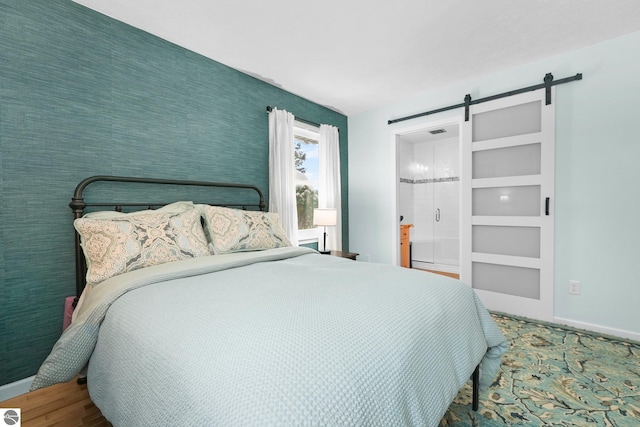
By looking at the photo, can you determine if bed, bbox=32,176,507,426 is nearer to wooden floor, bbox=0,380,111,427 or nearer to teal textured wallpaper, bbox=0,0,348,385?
teal textured wallpaper, bbox=0,0,348,385

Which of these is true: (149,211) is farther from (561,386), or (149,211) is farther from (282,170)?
(561,386)

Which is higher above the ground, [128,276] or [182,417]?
[128,276]

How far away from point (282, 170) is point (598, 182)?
2.94 metres

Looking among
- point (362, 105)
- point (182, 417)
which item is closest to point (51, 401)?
point (182, 417)

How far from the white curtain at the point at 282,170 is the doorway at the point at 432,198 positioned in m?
2.67

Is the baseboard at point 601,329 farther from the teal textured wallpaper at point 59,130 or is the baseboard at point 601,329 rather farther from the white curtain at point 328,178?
the teal textured wallpaper at point 59,130

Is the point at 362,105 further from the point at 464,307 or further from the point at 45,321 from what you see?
the point at 45,321

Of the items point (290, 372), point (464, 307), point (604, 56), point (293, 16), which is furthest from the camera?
point (604, 56)

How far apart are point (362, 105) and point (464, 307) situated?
10.5 ft

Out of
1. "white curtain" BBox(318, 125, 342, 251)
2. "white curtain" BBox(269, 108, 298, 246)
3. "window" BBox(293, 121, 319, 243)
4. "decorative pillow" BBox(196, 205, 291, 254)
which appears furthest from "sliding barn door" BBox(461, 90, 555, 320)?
"decorative pillow" BBox(196, 205, 291, 254)

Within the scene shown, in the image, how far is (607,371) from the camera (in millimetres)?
1906

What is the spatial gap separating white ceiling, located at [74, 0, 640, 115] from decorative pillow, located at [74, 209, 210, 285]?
1484 mm

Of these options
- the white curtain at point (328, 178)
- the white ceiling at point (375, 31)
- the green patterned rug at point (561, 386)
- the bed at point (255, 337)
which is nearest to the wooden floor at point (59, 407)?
the bed at point (255, 337)

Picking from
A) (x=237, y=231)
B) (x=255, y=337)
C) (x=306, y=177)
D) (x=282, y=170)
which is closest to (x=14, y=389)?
(x=237, y=231)
